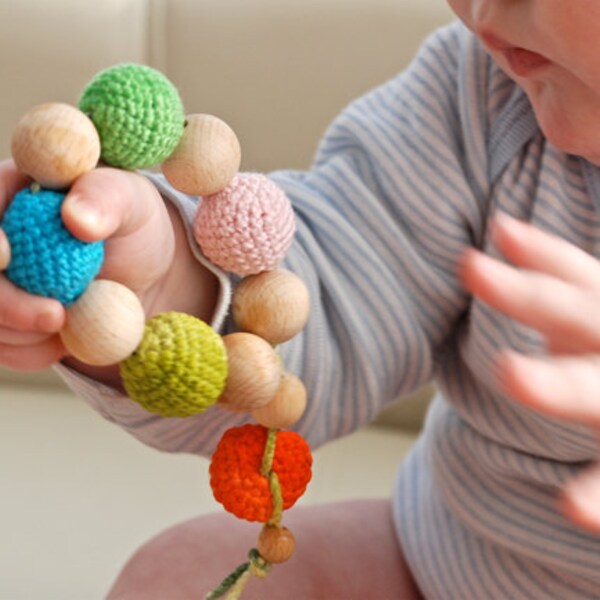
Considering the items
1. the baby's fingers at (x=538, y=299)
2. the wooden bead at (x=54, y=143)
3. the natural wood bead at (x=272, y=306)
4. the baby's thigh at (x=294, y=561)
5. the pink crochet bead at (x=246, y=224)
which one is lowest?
the baby's thigh at (x=294, y=561)

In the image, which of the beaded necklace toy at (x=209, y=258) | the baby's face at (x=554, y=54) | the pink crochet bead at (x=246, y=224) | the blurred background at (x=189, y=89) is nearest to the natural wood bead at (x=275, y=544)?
the beaded necklace toy at (x=209, y=258)

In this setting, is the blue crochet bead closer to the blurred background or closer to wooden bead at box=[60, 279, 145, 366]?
wooden bead at box=[60, 279, 145, 366]

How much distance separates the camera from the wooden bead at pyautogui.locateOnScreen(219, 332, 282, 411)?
46 cm

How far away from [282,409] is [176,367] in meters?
0.07

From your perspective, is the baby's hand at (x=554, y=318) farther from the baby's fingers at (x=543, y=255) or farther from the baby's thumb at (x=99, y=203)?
the baby's thumb at (x=99, y=203)

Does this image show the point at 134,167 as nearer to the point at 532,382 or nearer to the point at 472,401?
the point at 532,382

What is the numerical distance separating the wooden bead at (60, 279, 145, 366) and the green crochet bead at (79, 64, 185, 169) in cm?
5

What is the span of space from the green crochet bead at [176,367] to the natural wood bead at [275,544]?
0.27 feet

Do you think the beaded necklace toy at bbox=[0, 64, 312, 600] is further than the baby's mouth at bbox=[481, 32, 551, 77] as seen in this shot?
No

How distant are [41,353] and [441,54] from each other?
0.36 metres

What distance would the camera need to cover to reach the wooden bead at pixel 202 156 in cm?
43

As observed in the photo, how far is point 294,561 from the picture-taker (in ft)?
2.25

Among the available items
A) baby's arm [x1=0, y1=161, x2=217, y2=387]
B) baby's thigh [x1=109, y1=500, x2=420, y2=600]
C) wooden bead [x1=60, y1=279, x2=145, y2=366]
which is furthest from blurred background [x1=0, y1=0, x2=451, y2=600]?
wooden bead [x1=60, y1=279, x2=145, y2=366]

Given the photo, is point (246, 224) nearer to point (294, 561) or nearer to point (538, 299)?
point (538, 299)
